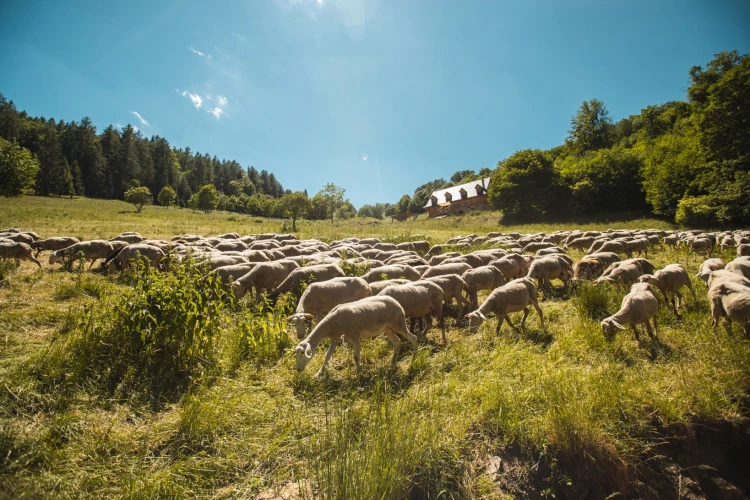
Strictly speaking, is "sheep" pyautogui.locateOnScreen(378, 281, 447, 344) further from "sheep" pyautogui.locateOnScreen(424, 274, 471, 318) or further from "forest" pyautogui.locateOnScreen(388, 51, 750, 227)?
"forest" pyautogui.locateOnScreen(388, 51, 750, 227)

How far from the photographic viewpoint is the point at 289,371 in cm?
577

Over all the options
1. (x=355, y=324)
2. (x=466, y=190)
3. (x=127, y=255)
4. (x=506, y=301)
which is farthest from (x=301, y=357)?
(x=466, y=190)

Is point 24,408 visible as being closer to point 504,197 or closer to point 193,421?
point 193,421

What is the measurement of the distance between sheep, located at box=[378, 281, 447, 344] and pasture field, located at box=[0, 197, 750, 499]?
4.32ft

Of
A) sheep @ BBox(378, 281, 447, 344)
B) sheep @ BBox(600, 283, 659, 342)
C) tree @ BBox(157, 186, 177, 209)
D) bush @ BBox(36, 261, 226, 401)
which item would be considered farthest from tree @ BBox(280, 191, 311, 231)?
tree @ BBox(157, 186, 177, 209)

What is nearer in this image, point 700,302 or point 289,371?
point 289,371

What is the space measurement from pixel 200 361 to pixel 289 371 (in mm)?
1660

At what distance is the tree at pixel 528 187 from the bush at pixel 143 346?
2394 inches

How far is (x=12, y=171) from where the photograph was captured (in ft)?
79.9

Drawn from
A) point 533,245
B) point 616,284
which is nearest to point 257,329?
point 616,284

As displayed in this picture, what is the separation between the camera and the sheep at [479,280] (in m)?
9.88

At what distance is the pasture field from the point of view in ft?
10.9

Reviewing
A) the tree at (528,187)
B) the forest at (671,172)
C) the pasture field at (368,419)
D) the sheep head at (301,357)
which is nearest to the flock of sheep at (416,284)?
the sheep head at (301,357)

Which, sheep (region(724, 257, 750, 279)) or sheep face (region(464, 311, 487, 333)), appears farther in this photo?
sheep (region(724, 257, 750, 279))
